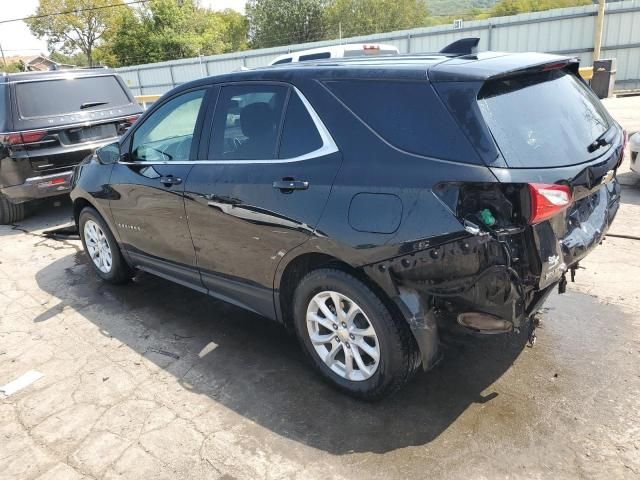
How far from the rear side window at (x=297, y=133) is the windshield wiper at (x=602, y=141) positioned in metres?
1.46

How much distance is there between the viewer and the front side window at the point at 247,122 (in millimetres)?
3158

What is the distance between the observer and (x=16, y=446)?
113 inches

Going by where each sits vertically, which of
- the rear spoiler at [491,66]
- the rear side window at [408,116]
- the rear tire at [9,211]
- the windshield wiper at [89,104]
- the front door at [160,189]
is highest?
the rear spoiler at [491,66]

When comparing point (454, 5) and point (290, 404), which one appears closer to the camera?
point (290, 404)

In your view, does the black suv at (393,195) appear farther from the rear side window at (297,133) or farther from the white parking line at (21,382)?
the white parking line at (21,382)

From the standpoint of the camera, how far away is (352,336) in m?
2.89

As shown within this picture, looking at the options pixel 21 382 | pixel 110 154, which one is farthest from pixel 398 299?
pixel 110 154

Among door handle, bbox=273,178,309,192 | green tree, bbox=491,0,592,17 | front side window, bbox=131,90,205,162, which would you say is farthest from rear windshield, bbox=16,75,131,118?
green tree, bbox=491,0,592,17

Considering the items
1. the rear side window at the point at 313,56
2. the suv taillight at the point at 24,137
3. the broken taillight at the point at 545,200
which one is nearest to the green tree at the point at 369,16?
the rear side window at the point at 313,56

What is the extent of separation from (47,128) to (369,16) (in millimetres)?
56033

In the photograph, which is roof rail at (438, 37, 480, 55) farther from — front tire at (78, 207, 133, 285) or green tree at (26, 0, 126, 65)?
green tree at (26, 0, 126, 65)

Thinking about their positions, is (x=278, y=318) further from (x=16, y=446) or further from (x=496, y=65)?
(x=496, y=65)

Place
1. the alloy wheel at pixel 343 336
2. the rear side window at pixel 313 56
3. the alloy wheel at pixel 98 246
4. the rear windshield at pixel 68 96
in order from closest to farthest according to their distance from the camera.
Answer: the alloy wheel at pixel 343 336
the alloy wheel at pixel 98 246
the rear windshield at pixel 68 96
the rear side window at pixel 313 56

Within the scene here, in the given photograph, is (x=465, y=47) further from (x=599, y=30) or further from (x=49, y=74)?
(x=599, y=30)
